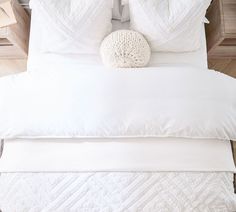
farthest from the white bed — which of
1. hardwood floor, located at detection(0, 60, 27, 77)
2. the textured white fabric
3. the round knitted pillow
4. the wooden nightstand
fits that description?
hardwood floor, located at detection(0, 60, 27, 77)

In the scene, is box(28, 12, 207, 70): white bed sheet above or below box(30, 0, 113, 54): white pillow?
below

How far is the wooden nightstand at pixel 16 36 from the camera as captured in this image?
5.30 ft

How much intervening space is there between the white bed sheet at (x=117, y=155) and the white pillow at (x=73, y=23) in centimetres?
49

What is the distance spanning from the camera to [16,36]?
5.52 feet

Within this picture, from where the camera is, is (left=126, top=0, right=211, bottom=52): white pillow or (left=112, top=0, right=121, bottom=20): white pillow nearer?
(left=126, top=0, right=211, bottom=52): white pillow

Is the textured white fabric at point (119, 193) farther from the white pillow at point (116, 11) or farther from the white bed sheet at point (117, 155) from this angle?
the white pillow at point (116, 11)

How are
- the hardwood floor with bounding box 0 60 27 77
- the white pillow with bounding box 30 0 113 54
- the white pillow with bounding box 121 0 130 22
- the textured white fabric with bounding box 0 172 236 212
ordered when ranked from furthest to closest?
1. the hardwood floor with bounding box 0 60 27 77
2. the white pillow with bounding box 121 0 130 22
3. the white pillow with bounding box 30 0 113 54
4. the textured white fabric with bounding box 0 172 236 212

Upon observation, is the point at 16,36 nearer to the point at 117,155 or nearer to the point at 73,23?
the point at 73,23

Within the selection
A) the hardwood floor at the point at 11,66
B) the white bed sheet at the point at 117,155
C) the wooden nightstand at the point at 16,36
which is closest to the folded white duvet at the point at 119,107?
the white bed sheet at the point at 117,155

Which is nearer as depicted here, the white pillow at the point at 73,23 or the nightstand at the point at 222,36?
the white pillow at the point at 73,23

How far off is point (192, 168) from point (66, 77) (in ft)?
2.37

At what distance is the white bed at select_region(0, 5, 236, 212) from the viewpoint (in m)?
1.37

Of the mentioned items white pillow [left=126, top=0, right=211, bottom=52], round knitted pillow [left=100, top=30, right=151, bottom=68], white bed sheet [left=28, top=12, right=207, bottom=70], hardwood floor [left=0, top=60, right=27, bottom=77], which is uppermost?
white pillow [left=126, top=0, right=211, bottom=52]

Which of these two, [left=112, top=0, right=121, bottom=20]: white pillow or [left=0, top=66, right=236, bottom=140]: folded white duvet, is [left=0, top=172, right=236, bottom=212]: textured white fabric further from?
[left=112, top=0, right=121, bottom=20]: white pillow
